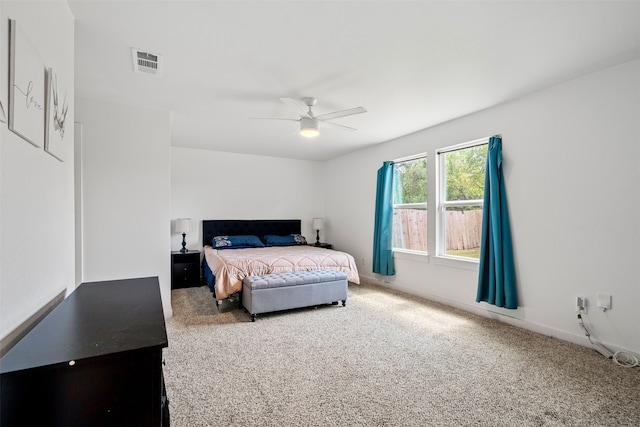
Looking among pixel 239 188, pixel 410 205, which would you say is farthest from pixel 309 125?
pixel 239 188

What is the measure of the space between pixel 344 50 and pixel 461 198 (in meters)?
2.51

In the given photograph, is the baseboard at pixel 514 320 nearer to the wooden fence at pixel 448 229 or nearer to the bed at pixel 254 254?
the wooden fence at pixel 448 229

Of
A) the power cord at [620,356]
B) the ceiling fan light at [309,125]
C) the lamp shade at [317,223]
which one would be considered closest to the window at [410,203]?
the lamp shade at [317,223]

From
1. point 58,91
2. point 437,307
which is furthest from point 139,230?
point 437,307

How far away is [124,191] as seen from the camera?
10.4ft

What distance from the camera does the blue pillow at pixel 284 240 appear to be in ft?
18.0

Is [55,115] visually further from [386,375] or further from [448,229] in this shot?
[448,229]

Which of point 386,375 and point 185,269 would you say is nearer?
point 386,375

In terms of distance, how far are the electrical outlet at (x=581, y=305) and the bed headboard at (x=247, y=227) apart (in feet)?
14.9

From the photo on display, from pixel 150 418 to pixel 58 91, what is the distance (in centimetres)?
156

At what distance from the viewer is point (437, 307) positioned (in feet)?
12.3

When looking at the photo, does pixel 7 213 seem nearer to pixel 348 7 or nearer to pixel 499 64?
pixel 348 7

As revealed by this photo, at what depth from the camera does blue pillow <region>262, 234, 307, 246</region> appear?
18.0 feet

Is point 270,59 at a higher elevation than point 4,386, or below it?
higher
